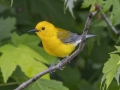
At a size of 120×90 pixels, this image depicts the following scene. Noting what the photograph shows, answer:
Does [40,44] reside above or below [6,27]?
below

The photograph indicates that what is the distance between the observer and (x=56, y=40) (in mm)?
3457

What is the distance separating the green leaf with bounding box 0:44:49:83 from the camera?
9.63 feet

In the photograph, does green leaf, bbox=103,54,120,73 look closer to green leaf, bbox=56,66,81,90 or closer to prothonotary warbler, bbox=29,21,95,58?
prothonotary warbler, bbox=29,21,95,58

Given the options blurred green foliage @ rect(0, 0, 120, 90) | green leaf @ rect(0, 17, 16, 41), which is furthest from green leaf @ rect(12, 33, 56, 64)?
green leaf @ rect(0, 17, 16, 41)

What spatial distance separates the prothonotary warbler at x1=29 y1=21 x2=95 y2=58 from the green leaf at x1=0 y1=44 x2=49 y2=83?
0.17 m

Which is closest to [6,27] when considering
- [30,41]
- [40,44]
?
[30,41]

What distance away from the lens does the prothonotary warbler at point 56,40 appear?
3229mm

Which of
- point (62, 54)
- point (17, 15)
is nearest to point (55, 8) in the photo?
point (17, 15)

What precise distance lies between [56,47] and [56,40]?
0.64 feet

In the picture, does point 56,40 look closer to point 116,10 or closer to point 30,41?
point 30,41

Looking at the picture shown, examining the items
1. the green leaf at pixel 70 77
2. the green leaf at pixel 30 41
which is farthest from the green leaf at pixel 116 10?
the green leaf at pixel 70 77

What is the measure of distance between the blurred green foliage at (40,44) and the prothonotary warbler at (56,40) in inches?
3.6

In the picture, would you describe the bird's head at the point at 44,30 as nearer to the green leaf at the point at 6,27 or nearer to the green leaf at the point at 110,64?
the green leaf at the point at 6,27

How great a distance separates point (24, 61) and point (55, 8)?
1479 millimetres
